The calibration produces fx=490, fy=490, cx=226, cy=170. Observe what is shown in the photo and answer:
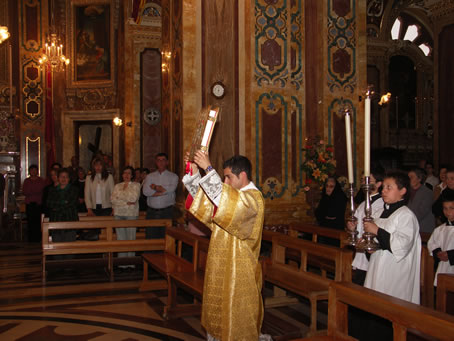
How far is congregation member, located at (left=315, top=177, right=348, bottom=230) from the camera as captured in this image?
694cm

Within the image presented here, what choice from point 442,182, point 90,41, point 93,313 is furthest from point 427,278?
point 90,41

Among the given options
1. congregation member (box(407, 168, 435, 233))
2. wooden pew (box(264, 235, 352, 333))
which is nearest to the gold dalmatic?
wooden pew (box(264, 235, 352, 333))

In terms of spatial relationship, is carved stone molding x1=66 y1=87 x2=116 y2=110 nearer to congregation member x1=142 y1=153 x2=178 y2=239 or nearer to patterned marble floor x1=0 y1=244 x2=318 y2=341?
congregation member x1=142 y1=153 x2=178 y2=239

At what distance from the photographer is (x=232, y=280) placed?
11.6 ft

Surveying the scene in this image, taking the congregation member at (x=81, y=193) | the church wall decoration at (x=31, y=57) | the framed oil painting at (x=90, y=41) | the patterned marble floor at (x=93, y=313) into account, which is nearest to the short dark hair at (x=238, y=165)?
the patterned marble floor at (x=93, y=313)

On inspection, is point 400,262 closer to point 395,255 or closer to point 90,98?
point 395,255

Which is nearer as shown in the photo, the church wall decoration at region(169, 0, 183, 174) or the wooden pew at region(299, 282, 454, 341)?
the wooden pew at region(299, 282, 454, 341)

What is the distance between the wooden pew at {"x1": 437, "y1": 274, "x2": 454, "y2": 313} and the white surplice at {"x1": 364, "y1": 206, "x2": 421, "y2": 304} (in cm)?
32

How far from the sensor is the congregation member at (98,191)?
29.7ft

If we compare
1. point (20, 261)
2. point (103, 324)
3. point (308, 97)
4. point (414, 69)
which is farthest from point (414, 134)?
point (103, 324)

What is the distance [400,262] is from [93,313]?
11.7 feet

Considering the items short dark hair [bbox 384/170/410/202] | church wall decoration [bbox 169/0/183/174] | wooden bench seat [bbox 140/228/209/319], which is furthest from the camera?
church wall decoration [bbox 169/0/183/174]

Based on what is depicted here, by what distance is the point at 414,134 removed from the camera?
2170cm

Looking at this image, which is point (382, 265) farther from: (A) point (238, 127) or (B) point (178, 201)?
(B) point (178, 201)
